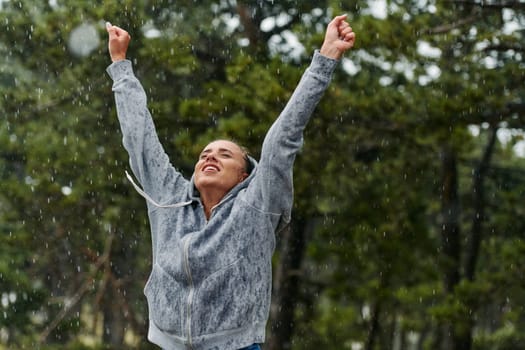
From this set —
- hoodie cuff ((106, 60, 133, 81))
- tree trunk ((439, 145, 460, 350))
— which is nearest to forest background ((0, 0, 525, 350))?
tree trunk ((439, 145, 460, 350))

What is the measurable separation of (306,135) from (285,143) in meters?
5.07

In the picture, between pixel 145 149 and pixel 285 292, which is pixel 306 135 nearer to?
pixel 285 292

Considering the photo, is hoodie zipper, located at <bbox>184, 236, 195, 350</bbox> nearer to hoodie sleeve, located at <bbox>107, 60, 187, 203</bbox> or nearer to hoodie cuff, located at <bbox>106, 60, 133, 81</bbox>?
hoodie sleeve, located at <bbox>107, 60, 187, 203</bbox>

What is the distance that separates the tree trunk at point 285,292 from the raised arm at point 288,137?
697 centimetres

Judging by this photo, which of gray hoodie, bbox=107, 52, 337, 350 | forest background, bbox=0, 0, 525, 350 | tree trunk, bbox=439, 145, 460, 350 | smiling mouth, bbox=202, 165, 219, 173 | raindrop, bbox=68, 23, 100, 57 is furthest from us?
tree trunk, bbox=439, 145, 460, 350

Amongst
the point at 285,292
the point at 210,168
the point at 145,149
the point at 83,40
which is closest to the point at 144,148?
the point at 145,149

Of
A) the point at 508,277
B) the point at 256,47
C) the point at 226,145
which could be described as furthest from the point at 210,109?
the point at 226,145

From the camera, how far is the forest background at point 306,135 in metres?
6.72

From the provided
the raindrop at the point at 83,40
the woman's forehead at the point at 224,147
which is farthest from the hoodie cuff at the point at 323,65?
the raindrop at the point at 83,40

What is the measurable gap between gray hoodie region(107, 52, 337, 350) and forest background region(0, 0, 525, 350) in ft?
12.2

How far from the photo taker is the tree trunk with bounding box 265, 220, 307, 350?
9492mm

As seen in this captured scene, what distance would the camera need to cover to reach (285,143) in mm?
2279

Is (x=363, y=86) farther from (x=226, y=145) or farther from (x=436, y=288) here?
(x=226, y=145)

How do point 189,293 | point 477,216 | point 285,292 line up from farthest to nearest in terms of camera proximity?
point 477,216, point 285,292, point 189,293
